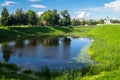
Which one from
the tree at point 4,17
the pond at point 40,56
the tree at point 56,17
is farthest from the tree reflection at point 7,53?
the tree at point 56,17

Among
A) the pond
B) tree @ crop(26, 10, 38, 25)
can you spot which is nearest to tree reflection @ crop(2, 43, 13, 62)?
the pond

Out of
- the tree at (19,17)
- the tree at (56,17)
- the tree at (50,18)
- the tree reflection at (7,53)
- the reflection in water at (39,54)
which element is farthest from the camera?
the tree at (56,17)

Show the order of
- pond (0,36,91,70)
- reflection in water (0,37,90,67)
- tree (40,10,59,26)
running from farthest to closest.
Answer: tree (40,10,59,26), reflection in water (0,37,90,67), pond (0,36,91,70)

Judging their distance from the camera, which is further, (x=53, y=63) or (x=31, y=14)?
(x=31, y=14)

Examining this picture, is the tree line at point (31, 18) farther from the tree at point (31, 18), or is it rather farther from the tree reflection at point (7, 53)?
the tree reflection at point (7, 53)

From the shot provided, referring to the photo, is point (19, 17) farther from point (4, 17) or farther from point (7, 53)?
point (7, 53)

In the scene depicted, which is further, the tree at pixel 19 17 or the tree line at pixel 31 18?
the tree at pixel 19 17

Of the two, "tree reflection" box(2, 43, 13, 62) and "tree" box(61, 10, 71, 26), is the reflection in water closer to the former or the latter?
"tree reflection" box(2, 43, 13, 62)

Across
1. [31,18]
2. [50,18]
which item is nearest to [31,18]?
[31,18]

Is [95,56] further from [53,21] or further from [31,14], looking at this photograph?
[53,21]

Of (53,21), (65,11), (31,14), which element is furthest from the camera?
(65,11)

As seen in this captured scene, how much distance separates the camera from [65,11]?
179250 mm

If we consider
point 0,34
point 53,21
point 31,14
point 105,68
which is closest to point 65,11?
point 53,21

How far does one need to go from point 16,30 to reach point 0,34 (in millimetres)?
14225
